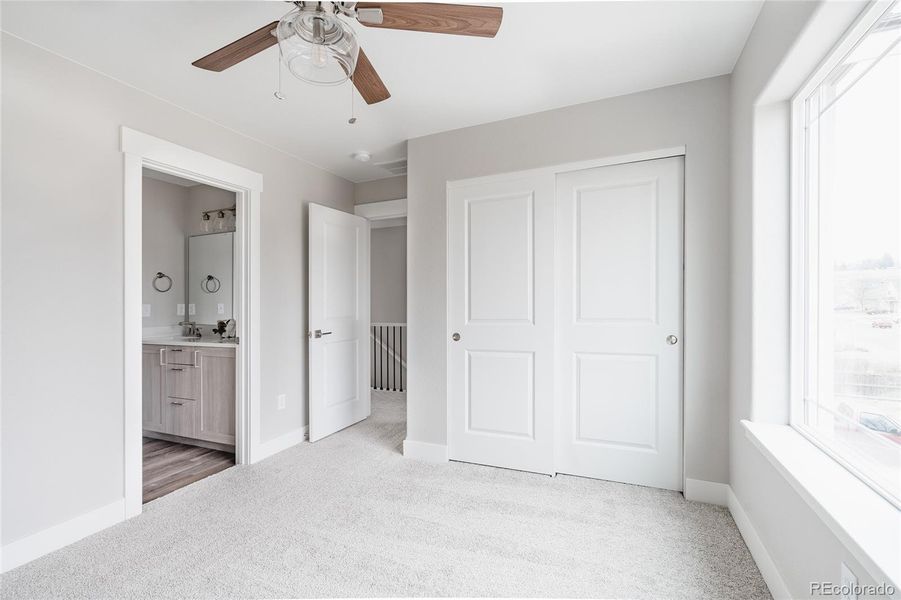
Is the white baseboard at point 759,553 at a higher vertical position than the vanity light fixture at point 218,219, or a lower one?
lower

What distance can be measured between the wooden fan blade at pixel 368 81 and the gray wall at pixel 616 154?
1.18 metres

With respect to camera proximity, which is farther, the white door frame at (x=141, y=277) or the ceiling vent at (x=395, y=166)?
the ceiling vent at (x=395, y=166)

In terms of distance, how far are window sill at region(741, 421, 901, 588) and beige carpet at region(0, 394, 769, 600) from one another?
1.90 ft

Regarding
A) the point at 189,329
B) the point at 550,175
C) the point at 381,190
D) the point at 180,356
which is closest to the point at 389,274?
Result: the point at 381,190

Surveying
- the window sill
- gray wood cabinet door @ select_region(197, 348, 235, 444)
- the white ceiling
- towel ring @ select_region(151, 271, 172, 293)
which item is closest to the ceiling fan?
the white ceiling

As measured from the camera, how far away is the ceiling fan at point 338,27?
134 centimetres

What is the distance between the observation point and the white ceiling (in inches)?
70.2

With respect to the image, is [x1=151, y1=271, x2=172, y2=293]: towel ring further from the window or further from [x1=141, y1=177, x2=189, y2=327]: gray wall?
the window

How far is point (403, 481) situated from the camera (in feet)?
8.86

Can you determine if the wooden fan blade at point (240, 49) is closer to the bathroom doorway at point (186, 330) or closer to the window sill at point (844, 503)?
the bathroom doorway at point (186, 330)

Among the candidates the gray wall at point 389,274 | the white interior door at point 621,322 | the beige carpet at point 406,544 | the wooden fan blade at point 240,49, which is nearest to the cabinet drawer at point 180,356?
the beige carpet at point 406,544

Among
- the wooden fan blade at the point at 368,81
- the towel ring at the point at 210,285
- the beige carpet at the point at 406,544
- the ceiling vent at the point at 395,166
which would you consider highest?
the ceiling vent at the point at 395,166

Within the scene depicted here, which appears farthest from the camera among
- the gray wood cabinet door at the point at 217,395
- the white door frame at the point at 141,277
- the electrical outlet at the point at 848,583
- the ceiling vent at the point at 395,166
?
the ceiling vent at the point at 395,166

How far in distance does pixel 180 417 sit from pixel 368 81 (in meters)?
3.15
